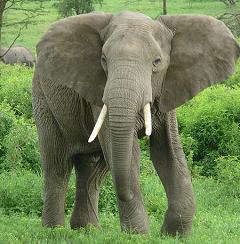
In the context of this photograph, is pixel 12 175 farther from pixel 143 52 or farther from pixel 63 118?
pixel 143 52

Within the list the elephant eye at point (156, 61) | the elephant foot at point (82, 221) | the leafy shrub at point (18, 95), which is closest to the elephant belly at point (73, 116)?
the elephant foot at point (82, 221)

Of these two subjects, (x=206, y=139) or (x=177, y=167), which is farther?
(x=206, y=139)

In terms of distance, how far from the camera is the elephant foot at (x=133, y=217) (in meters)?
5.74

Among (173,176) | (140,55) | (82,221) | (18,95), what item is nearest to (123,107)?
(140,55)

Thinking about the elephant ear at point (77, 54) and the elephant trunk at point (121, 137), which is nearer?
→ the elephant trunk at point (121, 137)

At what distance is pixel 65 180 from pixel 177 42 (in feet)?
6.50

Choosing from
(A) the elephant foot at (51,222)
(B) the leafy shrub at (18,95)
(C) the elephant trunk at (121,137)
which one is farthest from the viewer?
(B) the leafy shrub at (18,95)

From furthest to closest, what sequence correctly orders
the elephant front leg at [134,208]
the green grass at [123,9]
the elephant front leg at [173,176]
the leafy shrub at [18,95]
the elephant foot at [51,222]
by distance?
the green grass at [123,9]
the leafy shrub at [18,95]
the elephant foot at [51,222]
the elephant front leg at [173,176]
the elephant front leg at [134,208]

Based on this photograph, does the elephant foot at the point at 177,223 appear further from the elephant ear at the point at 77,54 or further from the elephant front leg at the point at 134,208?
the elephant ear at the point at 77,54

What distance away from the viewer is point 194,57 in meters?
5.87

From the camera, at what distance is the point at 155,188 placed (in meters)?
9.09

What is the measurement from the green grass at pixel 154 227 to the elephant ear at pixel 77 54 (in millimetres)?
1072

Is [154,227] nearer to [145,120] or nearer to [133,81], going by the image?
[145,120]

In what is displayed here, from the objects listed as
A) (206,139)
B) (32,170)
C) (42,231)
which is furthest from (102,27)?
(206,139)
